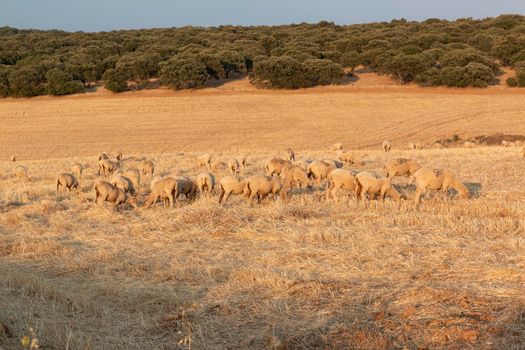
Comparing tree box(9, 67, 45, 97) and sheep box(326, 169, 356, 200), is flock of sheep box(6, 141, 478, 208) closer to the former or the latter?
sheep box(326, 169, 356, 200)

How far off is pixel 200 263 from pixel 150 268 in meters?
0.85

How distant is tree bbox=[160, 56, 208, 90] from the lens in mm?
60094

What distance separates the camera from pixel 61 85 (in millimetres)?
59781

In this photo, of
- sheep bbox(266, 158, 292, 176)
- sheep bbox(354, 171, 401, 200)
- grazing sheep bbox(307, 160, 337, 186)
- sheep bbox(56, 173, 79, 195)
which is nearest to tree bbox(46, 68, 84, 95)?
sheep bbox(56, 173, 79, 195)

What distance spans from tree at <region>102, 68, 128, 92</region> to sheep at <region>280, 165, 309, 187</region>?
4364cm

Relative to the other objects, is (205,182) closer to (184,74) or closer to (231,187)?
(231,187)

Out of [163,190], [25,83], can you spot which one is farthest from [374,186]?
[25,83]

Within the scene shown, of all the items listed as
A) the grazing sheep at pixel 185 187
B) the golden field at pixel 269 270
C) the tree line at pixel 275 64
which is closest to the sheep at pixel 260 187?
the golden field at pixel 269 270

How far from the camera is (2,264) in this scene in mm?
10977

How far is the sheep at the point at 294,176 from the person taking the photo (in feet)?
63.0

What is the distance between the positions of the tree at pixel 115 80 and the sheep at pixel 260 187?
151 feet

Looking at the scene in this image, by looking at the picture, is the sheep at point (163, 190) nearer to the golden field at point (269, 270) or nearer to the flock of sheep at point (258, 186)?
the flock of sheep at point (258, 186)

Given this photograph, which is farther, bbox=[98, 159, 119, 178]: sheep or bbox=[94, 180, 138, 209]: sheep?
bbox=[98, 159, 119, 178]: sheep

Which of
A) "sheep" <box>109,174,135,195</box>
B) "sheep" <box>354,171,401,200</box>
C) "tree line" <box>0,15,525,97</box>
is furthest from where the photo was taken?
"tree line" <box>0,15,525,97</box>
